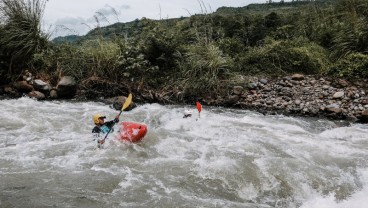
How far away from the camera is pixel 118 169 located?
4.89m

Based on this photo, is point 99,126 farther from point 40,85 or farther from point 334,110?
point 334,110

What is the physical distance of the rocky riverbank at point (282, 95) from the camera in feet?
25.7

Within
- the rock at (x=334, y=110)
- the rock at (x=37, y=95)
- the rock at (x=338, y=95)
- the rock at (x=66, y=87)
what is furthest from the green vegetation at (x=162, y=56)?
the rock at (x=334, y=110)

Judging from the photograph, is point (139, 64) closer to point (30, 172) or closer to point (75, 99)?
point (75, 99)

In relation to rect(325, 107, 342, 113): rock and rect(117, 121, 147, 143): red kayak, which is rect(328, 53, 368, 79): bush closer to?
rect(325, 107, 342, 113): rock

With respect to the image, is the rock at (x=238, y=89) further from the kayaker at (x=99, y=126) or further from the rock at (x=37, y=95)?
the rock at (x=37, y=95)

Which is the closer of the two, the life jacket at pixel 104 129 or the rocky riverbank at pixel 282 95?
the life jacket at pixel 104 129

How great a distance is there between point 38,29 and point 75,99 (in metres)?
2.32

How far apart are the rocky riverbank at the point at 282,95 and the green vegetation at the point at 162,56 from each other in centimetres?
32

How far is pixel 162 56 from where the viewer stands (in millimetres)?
9656

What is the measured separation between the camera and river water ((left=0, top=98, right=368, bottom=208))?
4.17 metres

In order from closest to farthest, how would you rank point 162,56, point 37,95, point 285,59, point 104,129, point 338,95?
point 104,129, point 338,95, point 37,95, point 162,56, point 285,59

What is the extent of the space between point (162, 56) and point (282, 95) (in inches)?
124

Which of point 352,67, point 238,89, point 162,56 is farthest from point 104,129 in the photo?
point 352,67
